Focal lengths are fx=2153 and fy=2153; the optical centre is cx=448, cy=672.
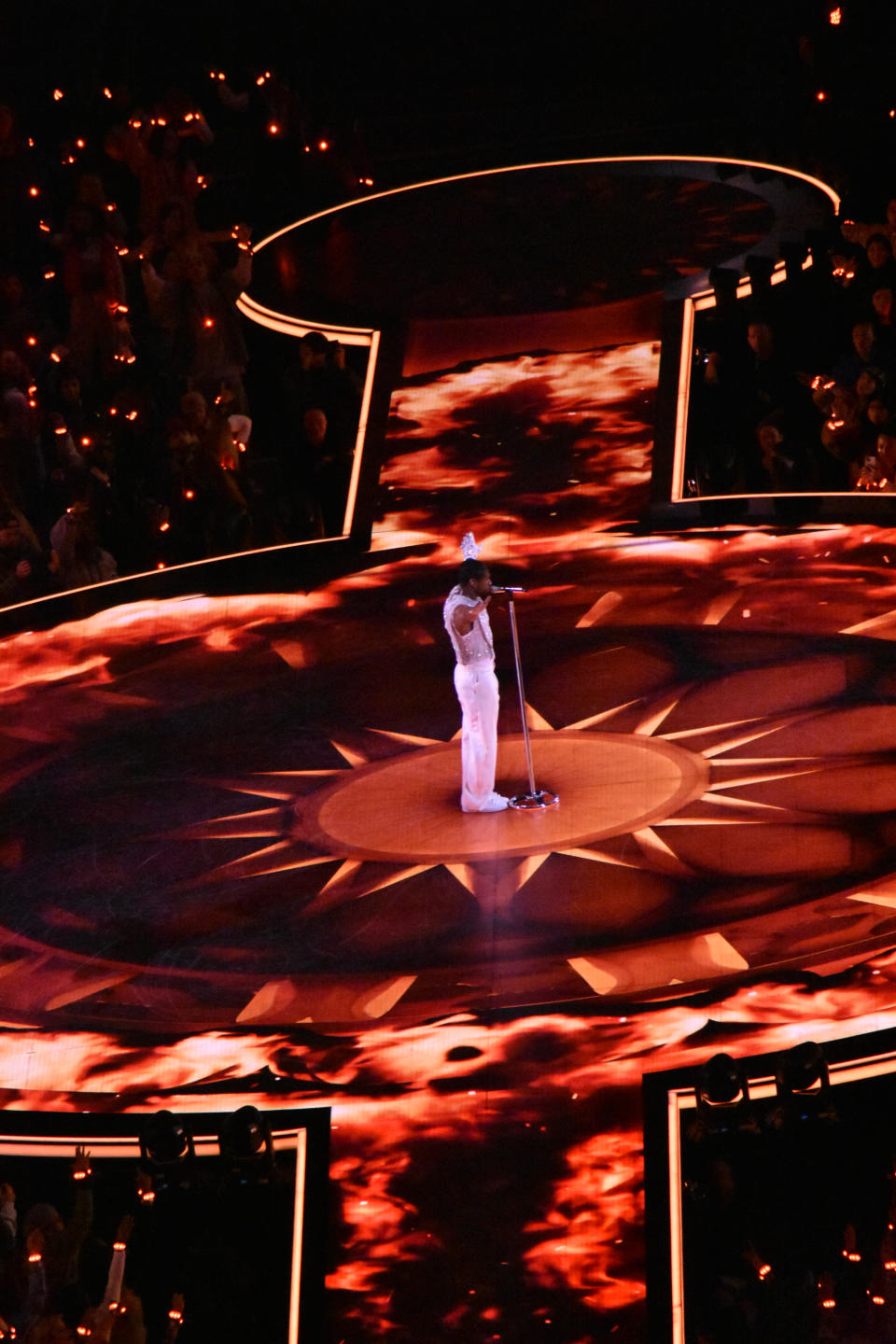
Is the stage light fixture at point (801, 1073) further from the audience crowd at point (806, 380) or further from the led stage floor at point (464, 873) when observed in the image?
the audience crowd at point (806, 380)

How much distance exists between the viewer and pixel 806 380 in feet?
62.4

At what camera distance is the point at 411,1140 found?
10.8 metres

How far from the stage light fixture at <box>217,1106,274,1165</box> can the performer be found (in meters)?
3.99

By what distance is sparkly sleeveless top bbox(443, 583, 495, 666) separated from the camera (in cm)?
1366

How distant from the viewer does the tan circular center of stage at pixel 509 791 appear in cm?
1361

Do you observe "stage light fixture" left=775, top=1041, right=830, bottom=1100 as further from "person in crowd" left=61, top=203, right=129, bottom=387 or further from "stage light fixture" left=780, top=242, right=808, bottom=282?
"person in crowd" left=61, top=203, right=129, bottom=387

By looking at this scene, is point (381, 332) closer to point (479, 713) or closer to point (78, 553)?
point (78, 553)

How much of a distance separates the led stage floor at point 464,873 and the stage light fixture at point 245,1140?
557 millimetres

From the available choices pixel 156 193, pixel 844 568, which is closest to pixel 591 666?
pixel 844 568

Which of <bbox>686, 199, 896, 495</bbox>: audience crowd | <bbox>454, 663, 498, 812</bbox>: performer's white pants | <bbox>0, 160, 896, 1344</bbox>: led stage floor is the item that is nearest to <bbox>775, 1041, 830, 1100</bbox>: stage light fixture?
<bbox>0, 160, 896, 1344</bbox>: led stage floor

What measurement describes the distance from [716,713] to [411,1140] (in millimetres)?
5250

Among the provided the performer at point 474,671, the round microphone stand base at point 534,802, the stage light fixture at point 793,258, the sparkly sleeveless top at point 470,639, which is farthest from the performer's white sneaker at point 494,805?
the stage light fixture at point 793,258

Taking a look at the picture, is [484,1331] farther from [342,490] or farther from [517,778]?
[342,490]

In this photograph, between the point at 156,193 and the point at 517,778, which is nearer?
the point at 517,778
